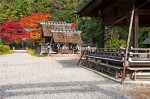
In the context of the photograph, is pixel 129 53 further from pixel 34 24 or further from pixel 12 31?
pixel 12 31

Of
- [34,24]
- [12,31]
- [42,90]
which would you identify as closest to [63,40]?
[34,24]

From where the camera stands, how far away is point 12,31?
156ft

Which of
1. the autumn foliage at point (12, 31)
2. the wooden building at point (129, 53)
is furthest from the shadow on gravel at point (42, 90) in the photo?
the autumn foliage at point (12, 31)

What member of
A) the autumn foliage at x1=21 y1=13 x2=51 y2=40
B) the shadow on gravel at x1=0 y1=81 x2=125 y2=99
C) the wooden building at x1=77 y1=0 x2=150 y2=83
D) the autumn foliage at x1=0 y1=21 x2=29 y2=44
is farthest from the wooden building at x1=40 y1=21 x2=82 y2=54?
the shadow on gravel at x1=0 y1=81 x2=125 y2=99

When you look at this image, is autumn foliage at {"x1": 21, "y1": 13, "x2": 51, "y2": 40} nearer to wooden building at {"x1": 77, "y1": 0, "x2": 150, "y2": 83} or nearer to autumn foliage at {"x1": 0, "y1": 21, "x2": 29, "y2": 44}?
autumn foliage at {"x1": 0, "y1": 21, "x2": 29, "y2": 44}

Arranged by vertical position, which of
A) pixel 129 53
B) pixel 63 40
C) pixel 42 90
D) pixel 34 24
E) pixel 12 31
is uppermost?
pixel 34 24

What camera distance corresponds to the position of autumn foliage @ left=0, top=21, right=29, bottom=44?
46878 mm

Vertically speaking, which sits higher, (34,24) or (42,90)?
(34,24)

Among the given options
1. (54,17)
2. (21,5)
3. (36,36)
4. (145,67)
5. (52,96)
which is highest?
(21,5)

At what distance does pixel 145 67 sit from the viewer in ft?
33.0

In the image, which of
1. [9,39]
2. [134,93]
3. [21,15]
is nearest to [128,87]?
[134,93]

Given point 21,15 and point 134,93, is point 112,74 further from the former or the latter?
point 21,15

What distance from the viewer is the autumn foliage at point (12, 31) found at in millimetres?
46878

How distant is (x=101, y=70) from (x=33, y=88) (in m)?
5.73
